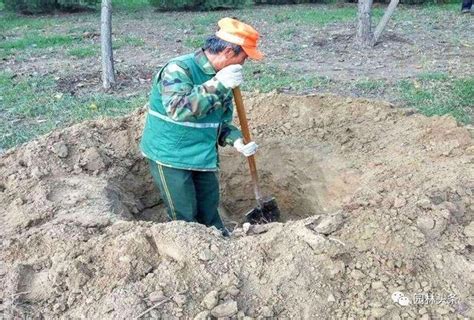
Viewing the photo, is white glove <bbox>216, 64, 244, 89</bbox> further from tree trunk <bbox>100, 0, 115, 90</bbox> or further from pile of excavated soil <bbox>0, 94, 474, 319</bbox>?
tree trunk <bbox>100, 0, 115, 90</bbox>

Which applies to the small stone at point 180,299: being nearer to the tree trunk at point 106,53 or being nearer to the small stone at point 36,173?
the small stone at point 36,173

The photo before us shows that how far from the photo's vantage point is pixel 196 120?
365cm

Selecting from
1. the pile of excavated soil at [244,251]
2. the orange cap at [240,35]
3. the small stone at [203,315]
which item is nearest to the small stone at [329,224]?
the pile of excavated soil at [244,251]

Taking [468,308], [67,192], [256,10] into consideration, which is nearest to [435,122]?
[468,308]

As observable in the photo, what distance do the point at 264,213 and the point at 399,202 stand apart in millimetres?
1452

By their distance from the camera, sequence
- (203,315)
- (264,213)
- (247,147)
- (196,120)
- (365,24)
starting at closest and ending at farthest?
(203,315), (196,120), (247,147), (264,213), (365,24)

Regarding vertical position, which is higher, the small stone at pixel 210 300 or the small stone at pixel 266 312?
the small stone at pixel 210 300

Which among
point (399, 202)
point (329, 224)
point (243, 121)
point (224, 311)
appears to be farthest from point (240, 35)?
point (224, 311)

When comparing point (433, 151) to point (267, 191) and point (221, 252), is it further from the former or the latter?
point (221, 252)

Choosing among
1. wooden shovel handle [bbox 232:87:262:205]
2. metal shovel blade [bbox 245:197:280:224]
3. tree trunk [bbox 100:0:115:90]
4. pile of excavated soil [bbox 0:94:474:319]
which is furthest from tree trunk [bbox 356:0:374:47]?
wooden shovel handle [bbox 232:87:262:205]

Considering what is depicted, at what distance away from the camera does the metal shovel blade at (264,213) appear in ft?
14.9

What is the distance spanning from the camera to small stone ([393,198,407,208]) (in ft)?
10.9

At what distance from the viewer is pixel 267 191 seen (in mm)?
5191

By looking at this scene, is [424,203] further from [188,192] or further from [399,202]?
[188,192]
